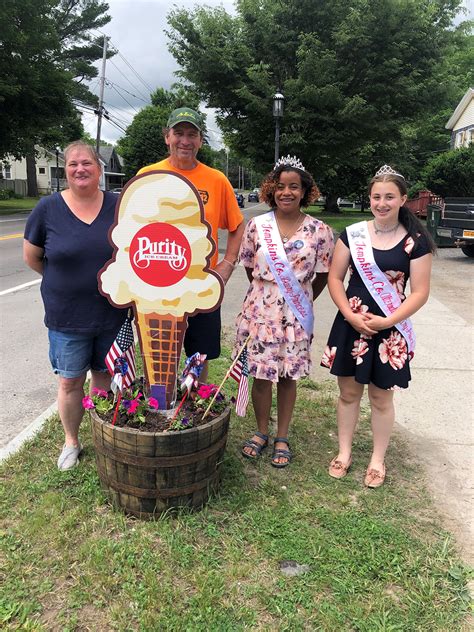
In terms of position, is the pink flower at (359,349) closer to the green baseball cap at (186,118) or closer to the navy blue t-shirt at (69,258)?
the navy blue t-shirt at (69,258)

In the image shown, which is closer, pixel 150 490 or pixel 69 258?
pixel 150 490

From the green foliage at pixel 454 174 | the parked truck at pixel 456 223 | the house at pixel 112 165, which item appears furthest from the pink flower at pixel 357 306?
the house at pixel 112 165

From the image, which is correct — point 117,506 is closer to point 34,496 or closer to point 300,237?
point 34,496

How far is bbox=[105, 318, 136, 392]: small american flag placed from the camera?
8.76 feet

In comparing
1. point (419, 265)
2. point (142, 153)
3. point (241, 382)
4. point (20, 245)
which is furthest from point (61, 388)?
point (142, 153)

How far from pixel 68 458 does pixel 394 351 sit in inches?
81.0

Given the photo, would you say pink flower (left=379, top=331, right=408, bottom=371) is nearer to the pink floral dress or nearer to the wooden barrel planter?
the pink floral dress

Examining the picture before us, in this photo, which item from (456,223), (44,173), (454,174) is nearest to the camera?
(456,223)

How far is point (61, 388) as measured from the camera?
2.93m

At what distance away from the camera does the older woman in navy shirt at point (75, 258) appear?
104 inches

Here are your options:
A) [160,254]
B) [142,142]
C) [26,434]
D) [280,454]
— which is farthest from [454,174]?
[142,142]

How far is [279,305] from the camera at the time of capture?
2.96 metres

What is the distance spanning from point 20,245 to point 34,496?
1162 cm

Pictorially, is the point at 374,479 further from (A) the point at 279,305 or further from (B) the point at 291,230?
(B) the point at 291,230
